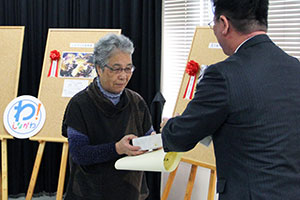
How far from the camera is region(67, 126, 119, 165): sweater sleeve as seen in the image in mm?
1818

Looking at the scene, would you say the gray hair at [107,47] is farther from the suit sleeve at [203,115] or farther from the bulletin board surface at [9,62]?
the bulletin board surface at [9,62]

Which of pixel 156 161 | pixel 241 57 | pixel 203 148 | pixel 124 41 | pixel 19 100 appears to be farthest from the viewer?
pixel 19 100

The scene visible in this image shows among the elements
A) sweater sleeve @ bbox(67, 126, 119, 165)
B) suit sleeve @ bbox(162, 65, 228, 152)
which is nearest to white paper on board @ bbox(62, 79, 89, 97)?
sweater sleeve @ bbox(67, 126, 119, 165)

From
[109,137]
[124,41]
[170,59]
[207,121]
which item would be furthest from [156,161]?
[170,59]

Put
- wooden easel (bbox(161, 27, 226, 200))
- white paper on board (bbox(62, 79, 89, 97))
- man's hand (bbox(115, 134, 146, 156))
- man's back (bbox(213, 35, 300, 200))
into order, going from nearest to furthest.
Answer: man's back (bbox(213, 35, 300, 200))
man's hand (bbox(115, 134, 146, 156))
wooden easel (bbox(161, 27, 226, 200))
white paper on board (bbox(62, 79, 89, 97))

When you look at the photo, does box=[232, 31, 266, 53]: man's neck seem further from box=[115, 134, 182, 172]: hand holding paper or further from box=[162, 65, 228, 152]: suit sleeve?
box=[115, 134, 182, 172]: hand holding paper

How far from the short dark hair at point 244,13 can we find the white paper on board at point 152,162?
2.06 ft

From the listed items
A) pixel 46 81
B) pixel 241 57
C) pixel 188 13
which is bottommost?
pixel 46 81

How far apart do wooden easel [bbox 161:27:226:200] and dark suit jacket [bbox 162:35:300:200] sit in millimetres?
1237

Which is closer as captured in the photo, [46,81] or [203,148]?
[203,148]

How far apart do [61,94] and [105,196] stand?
1314 mm

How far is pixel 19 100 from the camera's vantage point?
2934 millimetres

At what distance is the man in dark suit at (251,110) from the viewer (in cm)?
121

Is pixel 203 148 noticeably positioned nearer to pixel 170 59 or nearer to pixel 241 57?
pixel 170 59
